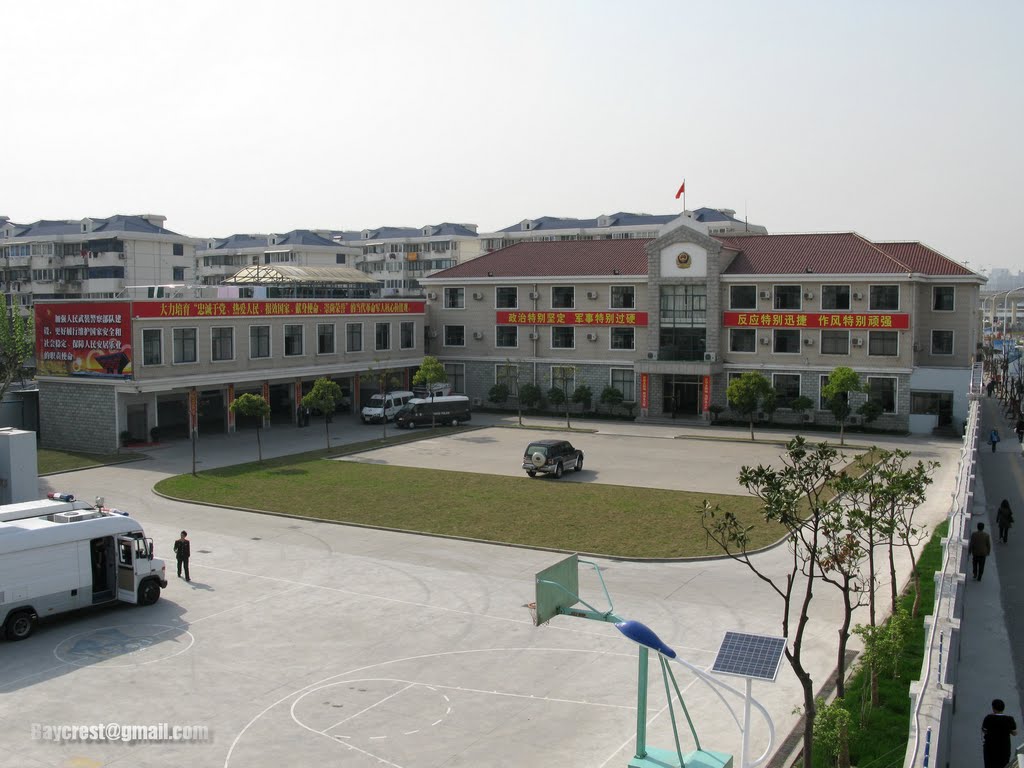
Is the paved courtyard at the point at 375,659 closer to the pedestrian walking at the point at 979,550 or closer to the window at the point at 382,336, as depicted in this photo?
the pedestrian walking at the point at 979,550

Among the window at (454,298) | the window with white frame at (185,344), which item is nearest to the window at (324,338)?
the window with white frame at (185,344)

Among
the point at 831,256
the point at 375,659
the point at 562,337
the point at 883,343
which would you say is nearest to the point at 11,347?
the point at 562,337

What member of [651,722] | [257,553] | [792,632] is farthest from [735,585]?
[257,553]

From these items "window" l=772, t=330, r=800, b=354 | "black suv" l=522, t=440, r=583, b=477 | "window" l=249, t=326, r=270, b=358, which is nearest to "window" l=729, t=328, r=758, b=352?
"window" l=772, t=330, r=800, b=354

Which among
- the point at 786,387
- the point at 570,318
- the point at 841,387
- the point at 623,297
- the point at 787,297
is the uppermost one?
the point at 623,297

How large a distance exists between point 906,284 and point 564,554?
28.4 meters

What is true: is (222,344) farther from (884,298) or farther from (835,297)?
(884,298)

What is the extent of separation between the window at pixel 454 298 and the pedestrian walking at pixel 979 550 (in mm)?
38170

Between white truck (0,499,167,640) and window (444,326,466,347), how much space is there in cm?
3656

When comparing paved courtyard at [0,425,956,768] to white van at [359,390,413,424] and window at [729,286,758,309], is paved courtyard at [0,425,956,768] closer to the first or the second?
white van at [359,390,413,424]

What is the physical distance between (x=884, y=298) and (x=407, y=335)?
25.7 meters

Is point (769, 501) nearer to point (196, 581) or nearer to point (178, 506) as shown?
point (196, 581)

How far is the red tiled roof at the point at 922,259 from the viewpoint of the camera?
1779 inches

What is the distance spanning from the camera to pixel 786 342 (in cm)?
4741
